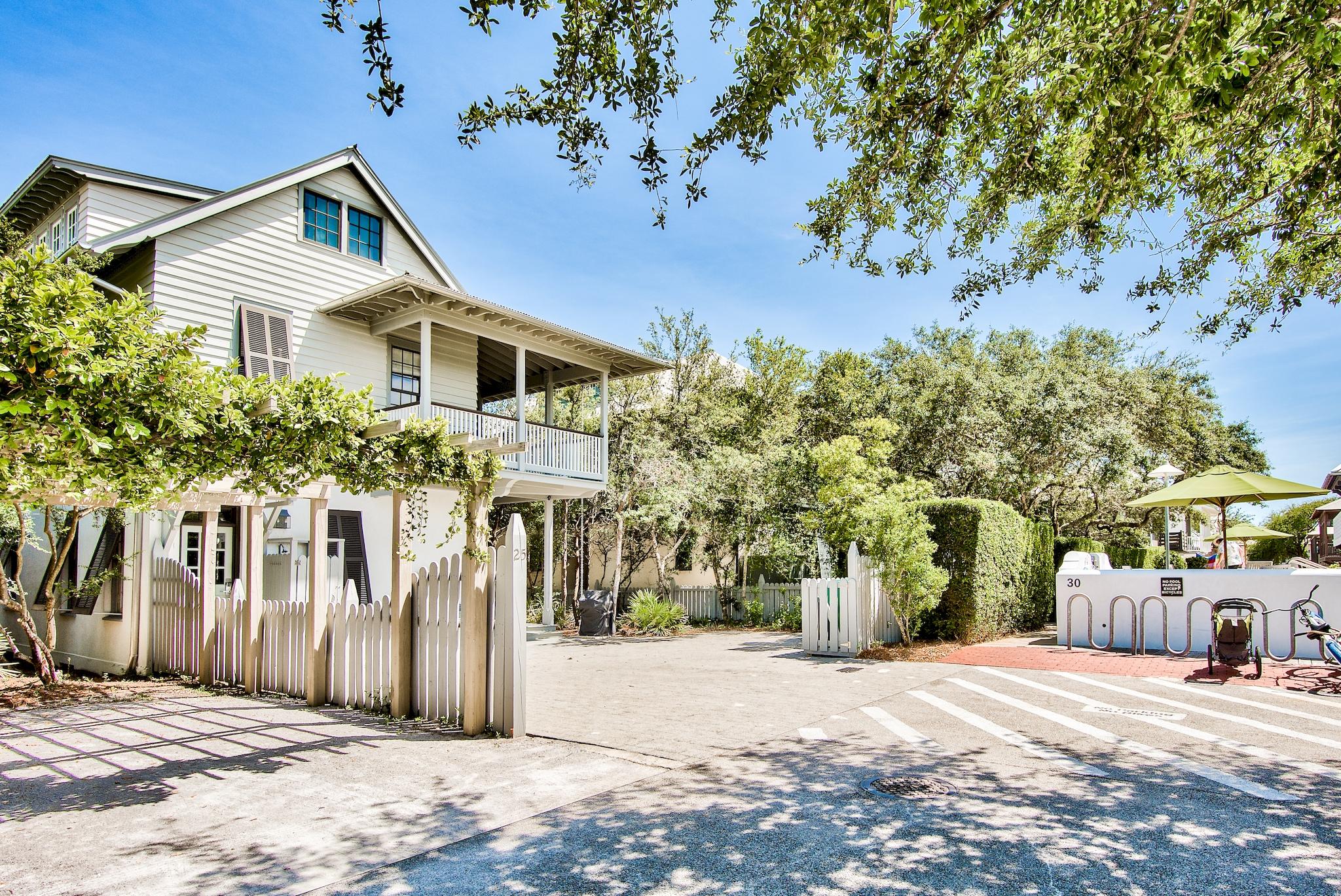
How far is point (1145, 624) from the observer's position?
11578mm

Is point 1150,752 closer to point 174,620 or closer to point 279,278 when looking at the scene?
point 174,620

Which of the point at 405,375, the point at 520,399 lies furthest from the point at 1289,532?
the point at 405,375

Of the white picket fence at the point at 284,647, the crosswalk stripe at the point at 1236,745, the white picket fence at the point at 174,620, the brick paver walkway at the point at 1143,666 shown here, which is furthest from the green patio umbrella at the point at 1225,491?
the white picket fence at the point at 174,620

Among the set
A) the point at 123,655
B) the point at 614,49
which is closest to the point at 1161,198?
the point at 614,49

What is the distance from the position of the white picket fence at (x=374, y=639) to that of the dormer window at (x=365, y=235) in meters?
7.11

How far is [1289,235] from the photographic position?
668cm

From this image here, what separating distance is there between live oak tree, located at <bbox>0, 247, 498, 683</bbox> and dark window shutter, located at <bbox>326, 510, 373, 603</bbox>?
7.38 metres

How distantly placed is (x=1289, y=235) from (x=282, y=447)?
830 centimetres

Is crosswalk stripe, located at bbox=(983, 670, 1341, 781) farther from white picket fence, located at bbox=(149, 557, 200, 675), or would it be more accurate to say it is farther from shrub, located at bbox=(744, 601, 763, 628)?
white picket fence, located at bbox=(149, 557, 200, 675)

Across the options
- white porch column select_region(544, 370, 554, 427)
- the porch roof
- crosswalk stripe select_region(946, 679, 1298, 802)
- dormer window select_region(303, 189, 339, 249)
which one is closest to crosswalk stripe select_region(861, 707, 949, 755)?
crosswalk stripe select_region(946, 679, 1298, 802)

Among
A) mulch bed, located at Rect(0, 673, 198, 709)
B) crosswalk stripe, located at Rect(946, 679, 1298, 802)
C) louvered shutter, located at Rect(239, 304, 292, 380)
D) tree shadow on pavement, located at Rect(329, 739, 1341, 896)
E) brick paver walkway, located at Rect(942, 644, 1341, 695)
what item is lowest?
mulch bed, located at Rect(0, 673, 198, 709)

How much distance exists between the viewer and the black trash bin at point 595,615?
16.9 metres

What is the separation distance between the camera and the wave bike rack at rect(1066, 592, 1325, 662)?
33.7 ft

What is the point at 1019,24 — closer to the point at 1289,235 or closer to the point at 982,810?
the point at 1289,235
